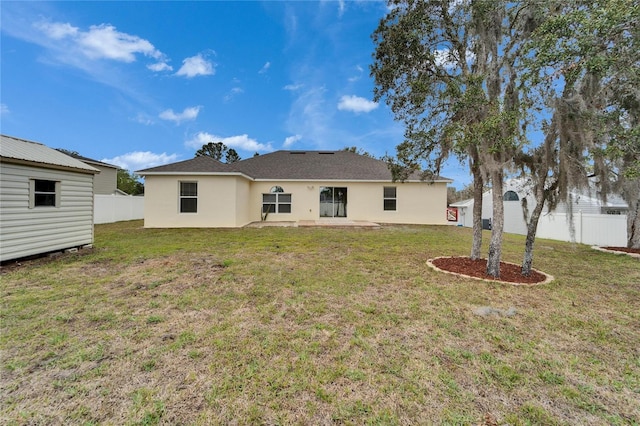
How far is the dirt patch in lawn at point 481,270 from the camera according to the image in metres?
5.08

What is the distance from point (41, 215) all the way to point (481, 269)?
1019 centimetres

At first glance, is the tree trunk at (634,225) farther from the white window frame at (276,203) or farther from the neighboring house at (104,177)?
the neighboring house at (104,177)

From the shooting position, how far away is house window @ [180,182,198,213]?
516 inches

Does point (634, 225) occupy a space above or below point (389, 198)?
below

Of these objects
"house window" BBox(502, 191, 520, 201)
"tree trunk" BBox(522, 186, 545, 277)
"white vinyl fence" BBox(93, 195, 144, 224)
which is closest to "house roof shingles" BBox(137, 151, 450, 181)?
"house window" BBox(502, 191, 520, 201)

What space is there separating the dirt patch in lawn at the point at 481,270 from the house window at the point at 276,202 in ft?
35.1

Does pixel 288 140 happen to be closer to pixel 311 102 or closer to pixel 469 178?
pixel 311 102

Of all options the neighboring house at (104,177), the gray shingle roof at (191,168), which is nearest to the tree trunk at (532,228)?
the gray shingle roof at (191,168)

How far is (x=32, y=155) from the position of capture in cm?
645

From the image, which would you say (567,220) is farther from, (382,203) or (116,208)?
(116,208)

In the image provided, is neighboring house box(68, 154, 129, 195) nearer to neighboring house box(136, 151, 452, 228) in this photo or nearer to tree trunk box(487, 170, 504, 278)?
neighboring house box(136, 151, 452, 228)

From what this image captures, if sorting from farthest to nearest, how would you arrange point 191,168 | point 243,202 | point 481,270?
point 243,202
point 191,168
point 481,270

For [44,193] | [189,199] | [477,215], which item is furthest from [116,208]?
[477,215]

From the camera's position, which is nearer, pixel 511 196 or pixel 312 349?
pixel 312 349
